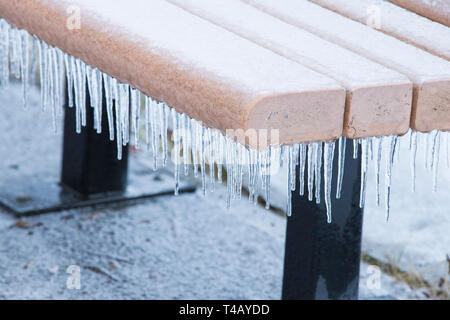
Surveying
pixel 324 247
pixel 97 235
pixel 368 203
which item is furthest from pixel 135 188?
pixel 324 247

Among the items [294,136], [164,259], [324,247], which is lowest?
[164,259]

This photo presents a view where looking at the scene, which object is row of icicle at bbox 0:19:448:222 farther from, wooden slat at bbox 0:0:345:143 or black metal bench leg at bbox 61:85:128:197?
black metal bench leg at bbox 61:85:128:197

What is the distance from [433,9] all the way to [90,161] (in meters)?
2.29

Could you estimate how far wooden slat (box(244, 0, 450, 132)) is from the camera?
182cm

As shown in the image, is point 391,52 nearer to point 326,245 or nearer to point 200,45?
point 200,45

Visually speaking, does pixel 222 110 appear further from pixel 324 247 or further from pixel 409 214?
pixel 409 214

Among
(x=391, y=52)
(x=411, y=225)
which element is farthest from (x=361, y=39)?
(x=411, y=225)

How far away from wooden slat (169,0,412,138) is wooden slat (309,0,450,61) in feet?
0.81

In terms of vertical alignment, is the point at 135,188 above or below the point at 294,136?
below

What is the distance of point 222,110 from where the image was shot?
1.68 m

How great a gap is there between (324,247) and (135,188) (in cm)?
186

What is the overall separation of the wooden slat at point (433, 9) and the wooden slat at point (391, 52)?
0.81 feet

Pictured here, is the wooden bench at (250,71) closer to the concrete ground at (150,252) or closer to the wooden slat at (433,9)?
the wooden slat at (433,9)

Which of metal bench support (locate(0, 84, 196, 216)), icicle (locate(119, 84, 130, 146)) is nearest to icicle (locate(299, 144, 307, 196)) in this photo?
icicle (locate(119, 84, 130, 146))
